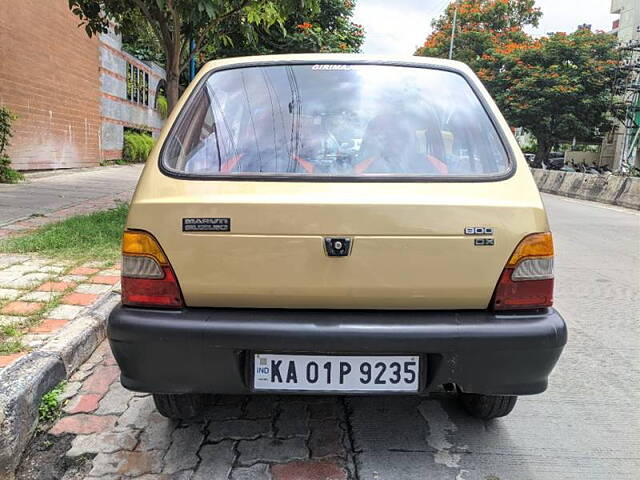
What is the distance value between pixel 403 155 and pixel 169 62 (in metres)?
5.19

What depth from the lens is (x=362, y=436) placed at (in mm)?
2441

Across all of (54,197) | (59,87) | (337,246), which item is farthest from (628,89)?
(337,246)

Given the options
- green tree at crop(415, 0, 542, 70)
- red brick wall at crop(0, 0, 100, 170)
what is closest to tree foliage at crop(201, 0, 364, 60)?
red brick wall at crop(0, 0, 100, 170)

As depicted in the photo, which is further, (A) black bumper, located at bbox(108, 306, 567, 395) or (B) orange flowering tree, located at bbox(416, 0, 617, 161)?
(B) orange flowering tree, located at bbox(416, 0, 617, 161)

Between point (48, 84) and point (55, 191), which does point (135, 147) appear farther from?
point (55, 191)

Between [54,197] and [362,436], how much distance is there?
751cm

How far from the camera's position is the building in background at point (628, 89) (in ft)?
77.3

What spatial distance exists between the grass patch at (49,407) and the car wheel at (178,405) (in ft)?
1.81

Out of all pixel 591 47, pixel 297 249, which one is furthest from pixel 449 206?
pixel 591 47

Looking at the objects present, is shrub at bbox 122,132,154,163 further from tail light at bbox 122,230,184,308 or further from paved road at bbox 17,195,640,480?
tail light at bbox 122,230,184,308

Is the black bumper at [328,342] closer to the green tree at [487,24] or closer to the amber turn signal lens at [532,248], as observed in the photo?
the amber turn signal lens at [532,248]

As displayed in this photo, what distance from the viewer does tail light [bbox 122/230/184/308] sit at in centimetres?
202

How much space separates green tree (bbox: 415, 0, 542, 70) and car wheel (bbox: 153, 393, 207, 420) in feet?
102

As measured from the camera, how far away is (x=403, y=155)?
2.31m
